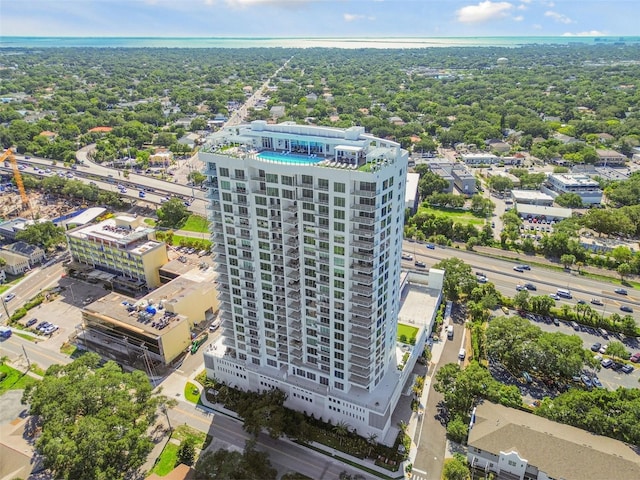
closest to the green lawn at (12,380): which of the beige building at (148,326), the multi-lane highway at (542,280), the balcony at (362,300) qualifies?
the beige building at (148,326)

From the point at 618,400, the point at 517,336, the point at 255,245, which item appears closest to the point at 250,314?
the point at 255,245

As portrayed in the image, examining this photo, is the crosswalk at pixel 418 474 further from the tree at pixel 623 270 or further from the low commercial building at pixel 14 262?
the low commercial building at pixel 14 262

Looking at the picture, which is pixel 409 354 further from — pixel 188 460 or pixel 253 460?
pixel 188 460

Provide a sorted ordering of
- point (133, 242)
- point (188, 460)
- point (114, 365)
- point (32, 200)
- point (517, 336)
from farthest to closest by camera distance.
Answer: point (32, 200)
point (133, 242)
point (517, 336)
point (114, 365)
point (188, 460)

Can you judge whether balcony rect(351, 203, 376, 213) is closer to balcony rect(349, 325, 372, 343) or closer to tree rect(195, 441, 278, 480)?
balcony rect(349, 325, 372, 343)

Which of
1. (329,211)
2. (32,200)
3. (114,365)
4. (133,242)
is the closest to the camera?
(329,211)

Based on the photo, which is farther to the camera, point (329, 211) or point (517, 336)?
point (517, 336)
